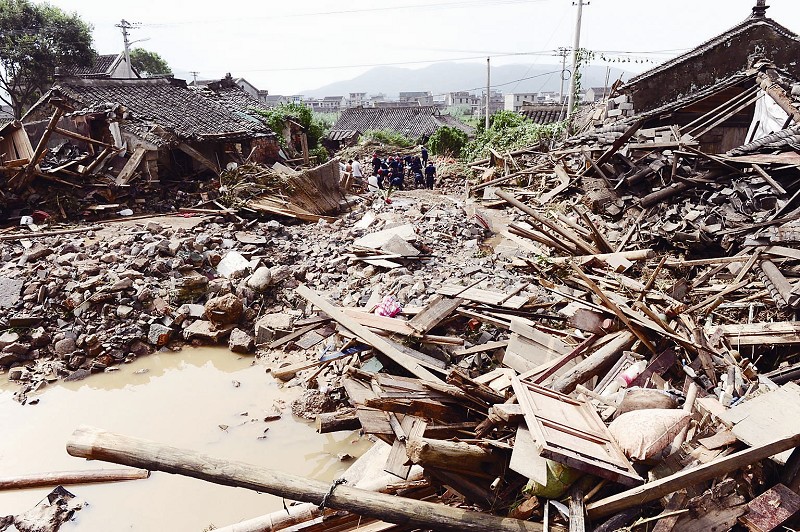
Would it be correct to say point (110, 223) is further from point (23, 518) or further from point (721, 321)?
point (721, 321)

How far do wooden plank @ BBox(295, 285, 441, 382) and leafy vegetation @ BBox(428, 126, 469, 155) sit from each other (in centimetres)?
1981

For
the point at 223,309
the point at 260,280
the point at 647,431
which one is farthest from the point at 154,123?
the point at 647,431

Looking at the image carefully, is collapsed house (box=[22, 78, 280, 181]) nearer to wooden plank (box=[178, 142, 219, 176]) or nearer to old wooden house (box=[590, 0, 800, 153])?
wooden plank (box=[178, 142, 219, 176])

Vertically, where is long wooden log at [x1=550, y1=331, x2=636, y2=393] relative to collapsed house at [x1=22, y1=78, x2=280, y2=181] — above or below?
below

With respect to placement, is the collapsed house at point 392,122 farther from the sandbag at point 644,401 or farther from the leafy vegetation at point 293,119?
the sandbag at point 644,401

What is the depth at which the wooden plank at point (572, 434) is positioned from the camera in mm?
2857

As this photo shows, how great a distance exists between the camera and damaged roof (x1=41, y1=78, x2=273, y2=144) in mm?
15086

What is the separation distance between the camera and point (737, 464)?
2.84m

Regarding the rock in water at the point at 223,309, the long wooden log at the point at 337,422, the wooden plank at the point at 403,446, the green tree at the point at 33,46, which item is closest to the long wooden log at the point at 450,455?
the wooden plank at the point at 403,446

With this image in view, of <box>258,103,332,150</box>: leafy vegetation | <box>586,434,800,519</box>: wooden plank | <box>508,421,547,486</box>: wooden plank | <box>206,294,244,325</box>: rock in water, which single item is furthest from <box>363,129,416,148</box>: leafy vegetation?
<box>586,434,800,519</box>: wooden plank

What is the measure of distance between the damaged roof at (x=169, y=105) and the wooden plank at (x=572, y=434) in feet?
49.7

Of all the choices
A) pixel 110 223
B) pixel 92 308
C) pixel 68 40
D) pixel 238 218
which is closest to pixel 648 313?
pixel 92 308

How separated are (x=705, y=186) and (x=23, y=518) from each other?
11.0 metres

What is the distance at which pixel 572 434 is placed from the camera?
10.3 ft
